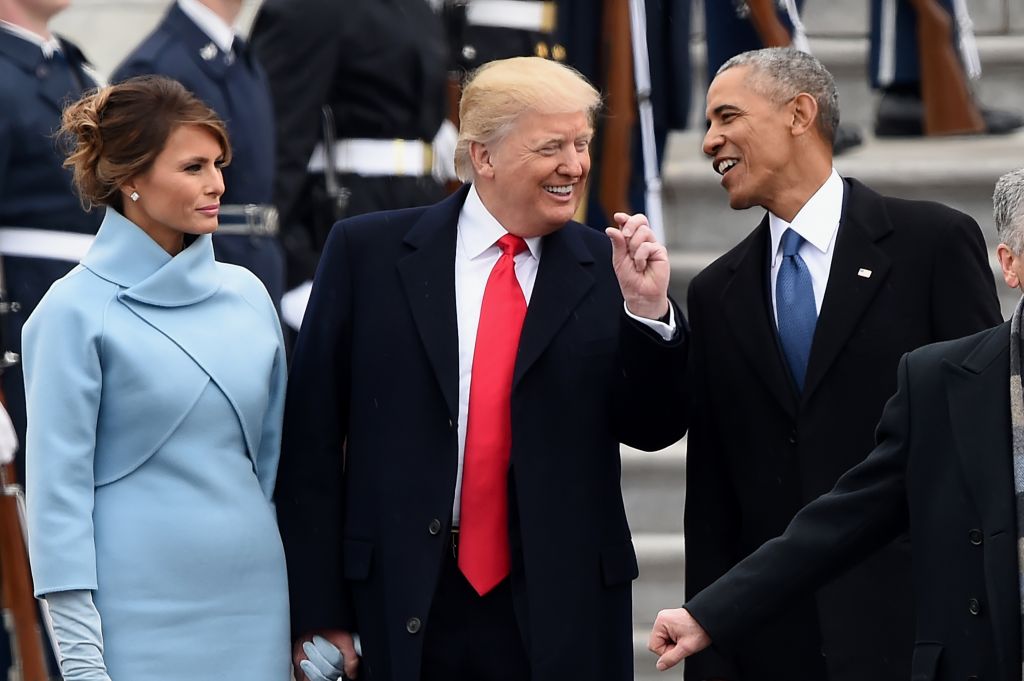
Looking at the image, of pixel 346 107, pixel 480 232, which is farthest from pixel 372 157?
pixel 480 232

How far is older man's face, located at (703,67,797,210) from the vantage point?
4367mm

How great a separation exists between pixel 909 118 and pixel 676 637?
4613 mm

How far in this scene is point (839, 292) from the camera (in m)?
4.21

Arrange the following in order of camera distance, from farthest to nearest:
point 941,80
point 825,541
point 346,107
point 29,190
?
point 941,80
point 346,107
point 29,190
point 825,541

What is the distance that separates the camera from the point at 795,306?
4289 mm

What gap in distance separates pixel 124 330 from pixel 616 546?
1.01 m

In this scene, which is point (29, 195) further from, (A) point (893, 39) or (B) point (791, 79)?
(A) point (893, 39)

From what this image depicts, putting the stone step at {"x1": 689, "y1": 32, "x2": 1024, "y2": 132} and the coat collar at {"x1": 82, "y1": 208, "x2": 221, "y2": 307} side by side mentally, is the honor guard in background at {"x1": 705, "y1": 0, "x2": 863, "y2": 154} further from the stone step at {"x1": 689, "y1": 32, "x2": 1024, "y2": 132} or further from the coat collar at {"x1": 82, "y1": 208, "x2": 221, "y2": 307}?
the coat collar at {"x1": 82, "y1": 208, "x2": 221, "y2": 307}

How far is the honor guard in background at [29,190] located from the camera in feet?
17.0

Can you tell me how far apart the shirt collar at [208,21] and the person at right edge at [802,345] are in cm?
190

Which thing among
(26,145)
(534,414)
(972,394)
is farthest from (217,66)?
(972,394)

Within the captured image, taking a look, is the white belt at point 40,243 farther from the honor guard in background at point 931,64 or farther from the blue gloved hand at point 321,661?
the honor guard in background at point 931,64

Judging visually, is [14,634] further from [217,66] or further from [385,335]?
[217,66]

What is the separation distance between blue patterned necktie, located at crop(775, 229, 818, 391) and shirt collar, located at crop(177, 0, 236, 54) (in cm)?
210
